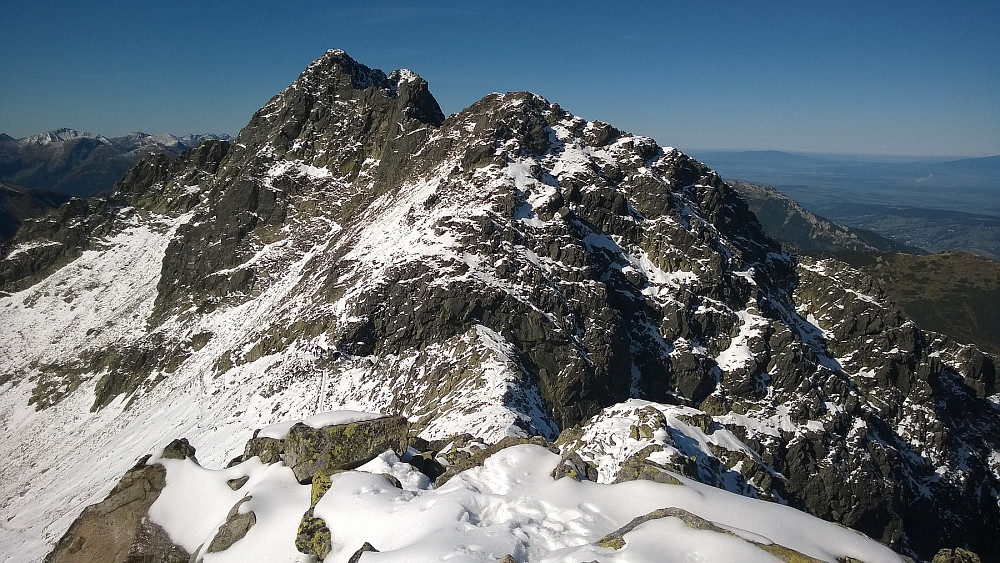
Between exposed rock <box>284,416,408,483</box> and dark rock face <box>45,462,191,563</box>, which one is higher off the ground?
exposed rock <box>284,416,408,483</box>

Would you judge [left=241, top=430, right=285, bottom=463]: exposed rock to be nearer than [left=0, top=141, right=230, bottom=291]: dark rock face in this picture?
Yes

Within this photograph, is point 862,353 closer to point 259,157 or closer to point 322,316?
point 322,316

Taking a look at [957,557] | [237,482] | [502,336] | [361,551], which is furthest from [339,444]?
[502,336]

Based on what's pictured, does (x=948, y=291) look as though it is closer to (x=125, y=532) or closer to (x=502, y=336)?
(x=502, y=336)

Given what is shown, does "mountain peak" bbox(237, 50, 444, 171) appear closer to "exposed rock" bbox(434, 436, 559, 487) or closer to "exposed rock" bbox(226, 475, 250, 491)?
"exposed rock" bbox(434, 436, 559, 487)

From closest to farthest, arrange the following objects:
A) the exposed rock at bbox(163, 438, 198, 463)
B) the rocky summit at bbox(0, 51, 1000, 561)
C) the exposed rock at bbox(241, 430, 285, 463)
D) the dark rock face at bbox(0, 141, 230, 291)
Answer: the exposed rock at bbox(241, 430, 285, 463) → the exposed rock at bbox(163, 438, 198, 463) → the rocky summit at bbox(0, 51, 1000, 561) → the dark rock face at bbox(0, 141, 230, 291)

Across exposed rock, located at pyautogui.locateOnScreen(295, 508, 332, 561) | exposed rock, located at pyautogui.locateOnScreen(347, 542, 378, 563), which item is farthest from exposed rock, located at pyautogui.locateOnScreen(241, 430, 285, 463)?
exposed rock, located at pyautogui.locateOnScreen(347, 542, 378, 563)
